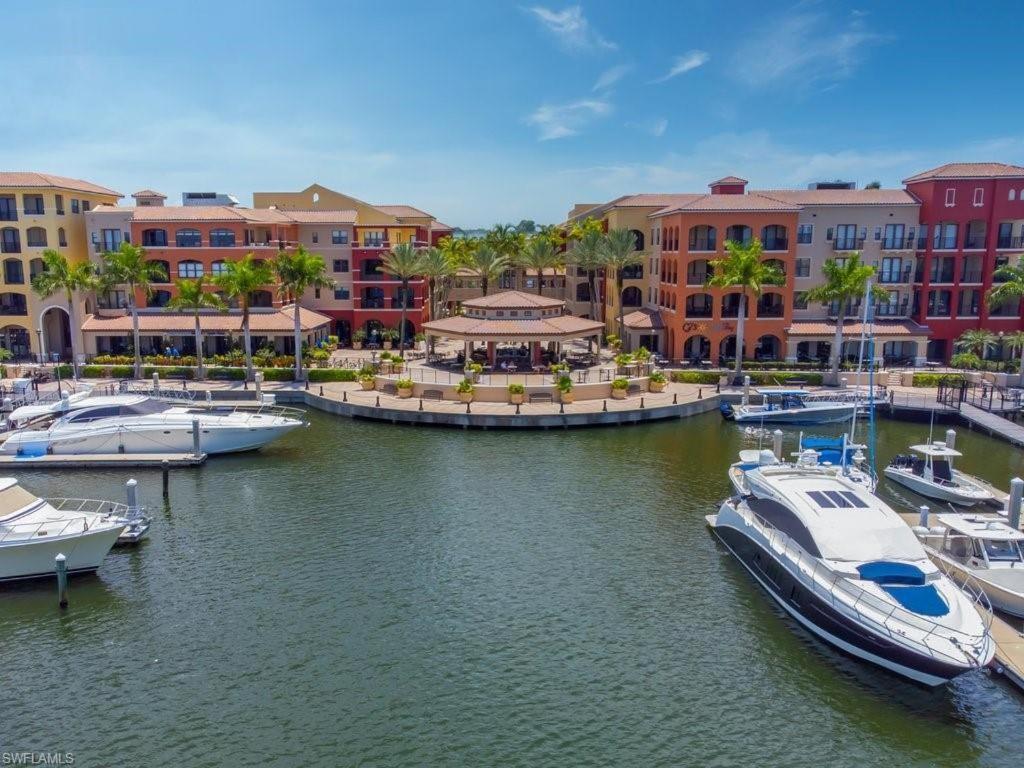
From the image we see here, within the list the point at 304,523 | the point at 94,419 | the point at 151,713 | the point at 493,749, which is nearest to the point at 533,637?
the point at 493,749

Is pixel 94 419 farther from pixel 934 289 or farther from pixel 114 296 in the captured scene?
pixel 934 289

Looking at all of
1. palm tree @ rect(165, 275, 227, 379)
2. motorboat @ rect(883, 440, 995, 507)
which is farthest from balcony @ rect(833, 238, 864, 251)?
palm tree @ rect(165, 275, 227, 379)

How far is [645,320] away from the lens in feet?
231

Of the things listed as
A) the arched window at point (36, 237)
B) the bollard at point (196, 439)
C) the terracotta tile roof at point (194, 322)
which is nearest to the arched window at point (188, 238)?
the terracotta tile roof at point (194, 322)

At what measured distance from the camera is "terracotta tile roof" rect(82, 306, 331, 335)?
63594 millimetres

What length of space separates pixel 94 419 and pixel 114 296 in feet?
104

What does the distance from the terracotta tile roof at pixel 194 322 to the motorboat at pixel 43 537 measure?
1486 inches

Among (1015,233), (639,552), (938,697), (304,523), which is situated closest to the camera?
(938,697)

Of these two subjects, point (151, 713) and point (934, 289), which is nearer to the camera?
point (151, 713)

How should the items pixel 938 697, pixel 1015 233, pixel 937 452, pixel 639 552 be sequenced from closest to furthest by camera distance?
1. pixel 938 697
2. pixel 639 552
3. pixel 937 452
4. pixel 1015 233

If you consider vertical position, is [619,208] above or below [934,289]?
above

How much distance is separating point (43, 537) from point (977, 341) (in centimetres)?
6369

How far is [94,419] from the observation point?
4072 centimetres

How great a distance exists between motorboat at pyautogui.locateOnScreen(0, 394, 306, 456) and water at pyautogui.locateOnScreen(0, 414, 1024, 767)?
17.4 feet
